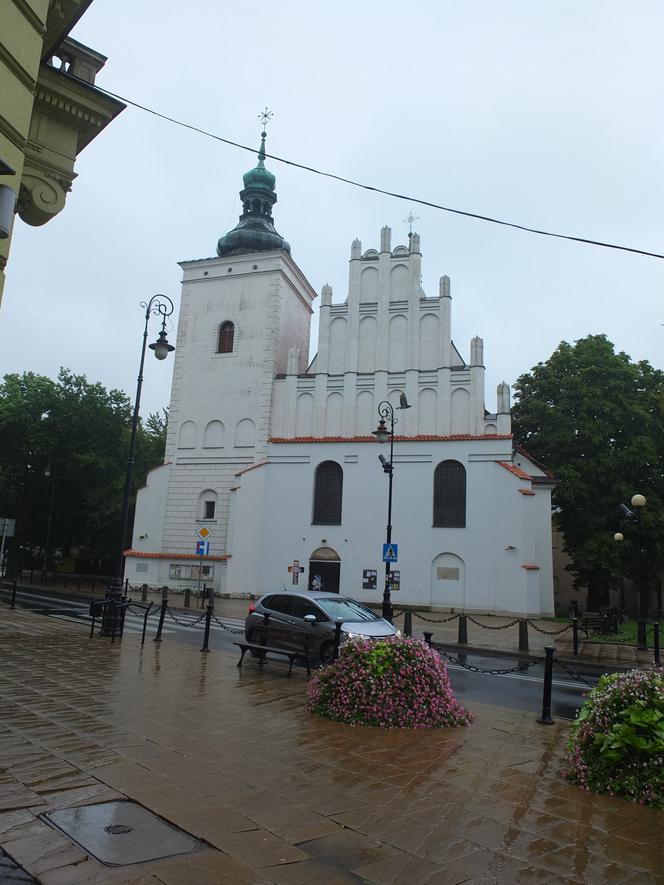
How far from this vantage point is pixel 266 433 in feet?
115

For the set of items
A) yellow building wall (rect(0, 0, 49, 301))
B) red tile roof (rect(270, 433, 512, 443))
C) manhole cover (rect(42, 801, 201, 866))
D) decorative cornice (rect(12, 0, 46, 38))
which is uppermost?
red tile roof (rect(270, 433, 512, 443))

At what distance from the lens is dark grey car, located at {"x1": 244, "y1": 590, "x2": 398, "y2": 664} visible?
11.8m

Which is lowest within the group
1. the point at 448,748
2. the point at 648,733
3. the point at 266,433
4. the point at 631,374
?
the point at 448,748

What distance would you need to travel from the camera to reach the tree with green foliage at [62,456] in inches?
1544

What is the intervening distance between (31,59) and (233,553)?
93.9 ft

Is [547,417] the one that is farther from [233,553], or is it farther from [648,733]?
[648,733]

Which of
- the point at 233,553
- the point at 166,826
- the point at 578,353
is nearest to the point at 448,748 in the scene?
the point at 166,826

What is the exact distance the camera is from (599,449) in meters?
34.5

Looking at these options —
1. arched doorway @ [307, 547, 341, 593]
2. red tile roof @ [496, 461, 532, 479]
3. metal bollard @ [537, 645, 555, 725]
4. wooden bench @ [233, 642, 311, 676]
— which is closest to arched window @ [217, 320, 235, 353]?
arched doorway @ [307, 547, 341, 593]

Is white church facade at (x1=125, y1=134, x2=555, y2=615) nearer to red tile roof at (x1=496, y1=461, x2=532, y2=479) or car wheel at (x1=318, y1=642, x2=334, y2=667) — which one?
red tile roof at (x1=496, y1=461, x2=532, y2=479)

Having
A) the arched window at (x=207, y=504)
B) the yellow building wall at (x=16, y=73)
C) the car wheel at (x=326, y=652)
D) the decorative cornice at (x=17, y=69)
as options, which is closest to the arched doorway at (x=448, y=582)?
the arched window at (x=207, y=504)

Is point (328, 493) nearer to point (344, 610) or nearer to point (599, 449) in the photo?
point (599, 449)

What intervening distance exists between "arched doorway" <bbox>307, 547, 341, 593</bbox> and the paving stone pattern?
77.3ft

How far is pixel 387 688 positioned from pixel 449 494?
79.2 feet
